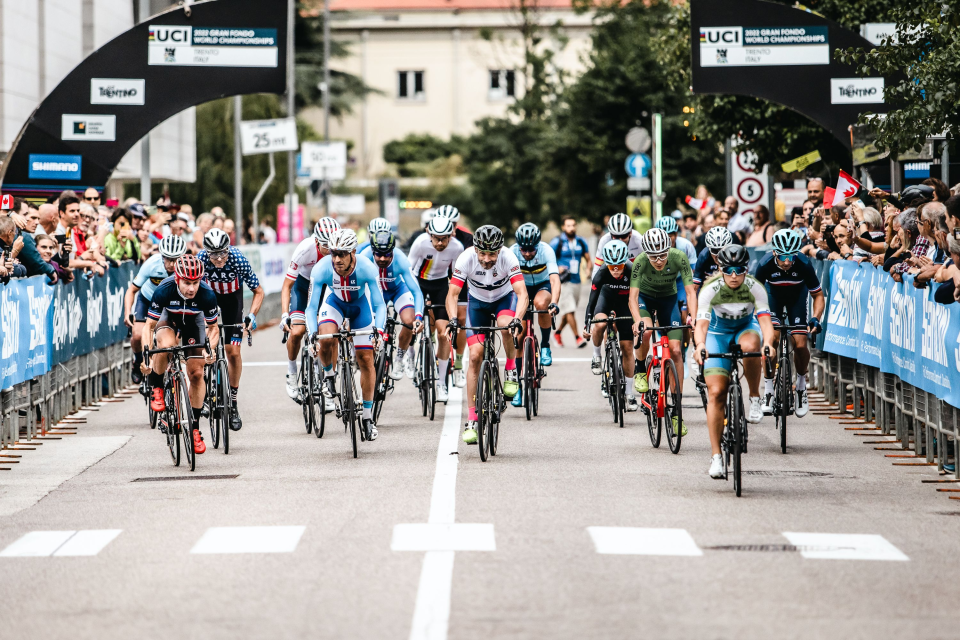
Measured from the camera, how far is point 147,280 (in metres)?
15.9

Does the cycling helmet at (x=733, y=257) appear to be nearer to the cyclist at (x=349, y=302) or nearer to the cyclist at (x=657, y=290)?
the cyclist at (x=657, y=290)

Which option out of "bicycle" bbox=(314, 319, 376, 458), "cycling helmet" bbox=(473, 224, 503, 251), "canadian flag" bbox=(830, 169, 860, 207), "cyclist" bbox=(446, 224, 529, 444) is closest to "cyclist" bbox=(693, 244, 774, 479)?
"cyclist" bbox=(446, 224, 529, 444)

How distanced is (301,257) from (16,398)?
320 cm

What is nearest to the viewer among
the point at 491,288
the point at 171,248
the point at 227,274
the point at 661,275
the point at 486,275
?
the point at 171,248

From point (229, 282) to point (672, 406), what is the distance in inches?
184

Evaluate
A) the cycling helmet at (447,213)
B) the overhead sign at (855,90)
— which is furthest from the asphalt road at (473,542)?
the overhead sign at (855,90)

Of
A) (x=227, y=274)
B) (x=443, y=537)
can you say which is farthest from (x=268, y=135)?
(x=443, y=537)

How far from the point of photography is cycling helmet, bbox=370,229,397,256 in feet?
52.5

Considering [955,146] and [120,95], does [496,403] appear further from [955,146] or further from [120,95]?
[120,95]

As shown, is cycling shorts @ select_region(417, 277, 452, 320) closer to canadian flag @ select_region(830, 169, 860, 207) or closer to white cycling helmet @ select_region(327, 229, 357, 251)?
white cycling helmet @ select_region(327, 229, 357, 251)

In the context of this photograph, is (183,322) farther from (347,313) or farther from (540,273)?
(540,273)

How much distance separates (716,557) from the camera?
8.75 meters

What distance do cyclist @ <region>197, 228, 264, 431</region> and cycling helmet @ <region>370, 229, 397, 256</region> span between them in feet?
4.15

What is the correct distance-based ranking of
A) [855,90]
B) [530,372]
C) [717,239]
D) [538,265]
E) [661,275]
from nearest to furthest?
1. [717,239]
2. [661,275]
3. [530,372]
4. [538,265]
5. [855,90]
